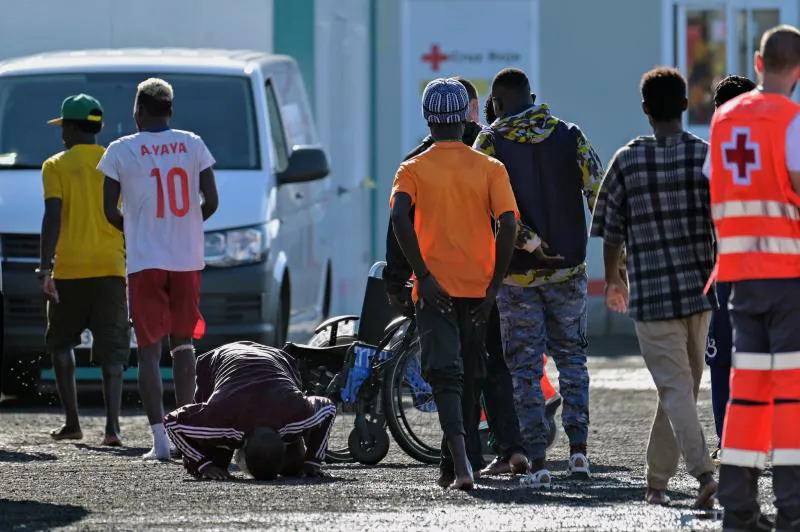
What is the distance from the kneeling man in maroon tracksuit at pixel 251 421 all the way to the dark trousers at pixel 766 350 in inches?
99.4

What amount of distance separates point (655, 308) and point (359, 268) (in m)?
10.7

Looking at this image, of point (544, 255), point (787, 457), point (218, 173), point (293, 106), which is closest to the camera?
point (787, 457)

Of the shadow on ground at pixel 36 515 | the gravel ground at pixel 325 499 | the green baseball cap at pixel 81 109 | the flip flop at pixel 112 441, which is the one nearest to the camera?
the gravel ground at pixel 325 499

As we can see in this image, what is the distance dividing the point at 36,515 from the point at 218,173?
536 centimetres

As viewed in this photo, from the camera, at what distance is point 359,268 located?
1850 centimetres

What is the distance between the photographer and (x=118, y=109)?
1355cm

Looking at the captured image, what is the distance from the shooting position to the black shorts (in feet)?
38.0

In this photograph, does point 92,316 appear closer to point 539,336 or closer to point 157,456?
point 157,456

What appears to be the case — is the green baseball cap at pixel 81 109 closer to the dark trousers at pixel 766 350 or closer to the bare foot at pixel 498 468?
the bare foot at pixel 498 468

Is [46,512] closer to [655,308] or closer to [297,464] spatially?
[297,464]

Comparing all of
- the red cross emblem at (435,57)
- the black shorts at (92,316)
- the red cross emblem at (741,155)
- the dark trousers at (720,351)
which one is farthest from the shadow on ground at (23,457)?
the red cross emblem at (435,57)

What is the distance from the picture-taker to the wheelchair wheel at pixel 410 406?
392 inches

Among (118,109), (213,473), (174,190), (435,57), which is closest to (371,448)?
(213,473)

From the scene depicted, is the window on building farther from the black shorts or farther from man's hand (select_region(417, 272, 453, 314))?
man's hand (select_region(417, 272, 453, 314))
